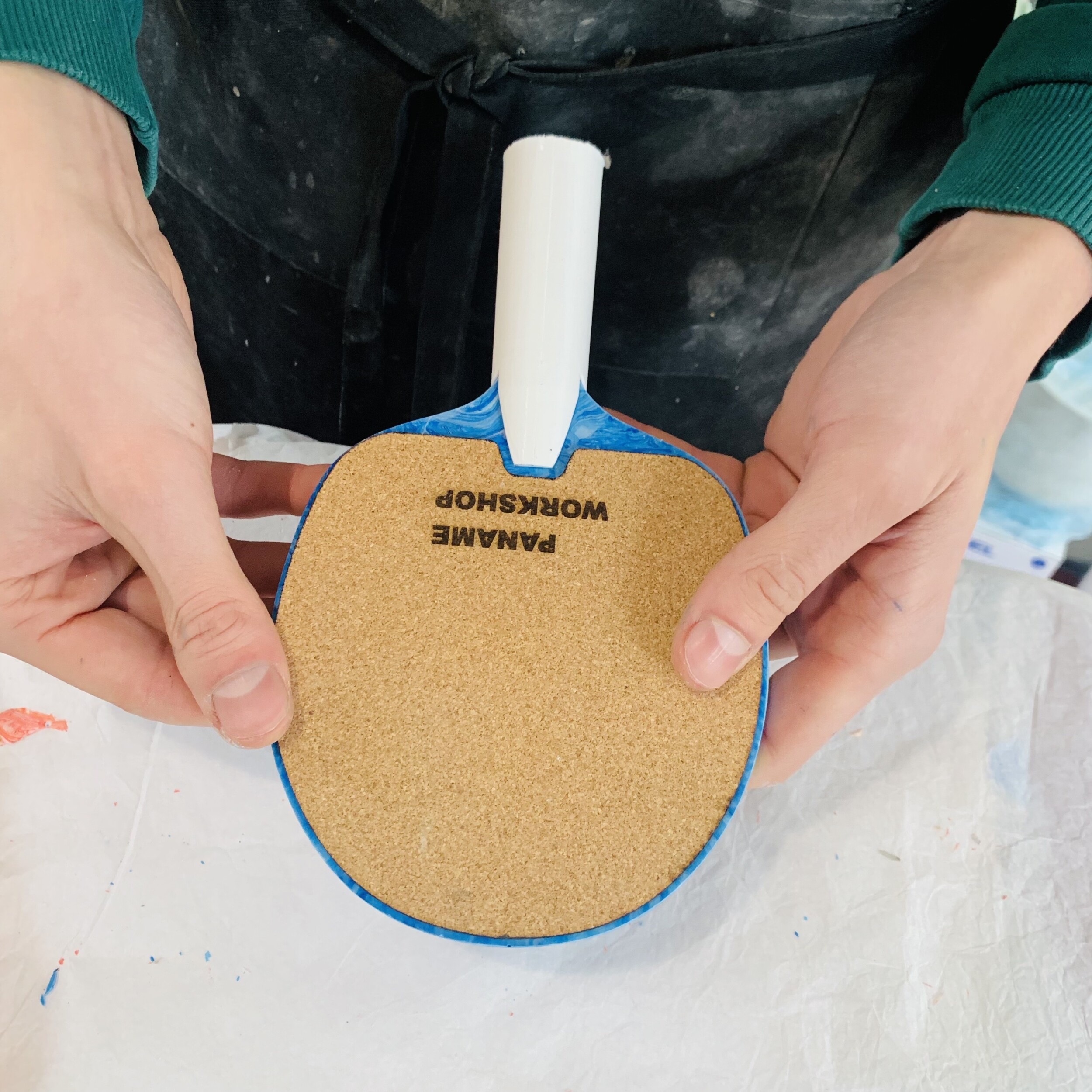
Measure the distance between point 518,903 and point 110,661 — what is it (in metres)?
0.34

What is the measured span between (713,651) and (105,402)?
0.40 meters

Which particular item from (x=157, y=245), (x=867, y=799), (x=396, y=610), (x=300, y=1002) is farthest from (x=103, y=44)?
(x=867, y=799)

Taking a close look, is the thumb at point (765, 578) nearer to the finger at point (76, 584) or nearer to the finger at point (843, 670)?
the finger at point (843, 670)

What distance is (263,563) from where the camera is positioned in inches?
28.4

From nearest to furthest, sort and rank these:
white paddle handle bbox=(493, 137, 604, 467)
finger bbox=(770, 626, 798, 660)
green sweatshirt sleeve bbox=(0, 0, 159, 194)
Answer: green sweatshirt sleeve bbox=(0, 0, 159, 194) → white paddle handle bbox=(493, 137, 604, 467) → finger bbox=(770, 626, 798, 660)

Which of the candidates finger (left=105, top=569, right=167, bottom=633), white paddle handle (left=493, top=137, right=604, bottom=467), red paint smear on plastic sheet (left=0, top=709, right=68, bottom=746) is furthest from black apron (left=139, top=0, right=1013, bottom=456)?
red paint smear on plastic sheet (left=0, top=709, right=68, bottom=746)

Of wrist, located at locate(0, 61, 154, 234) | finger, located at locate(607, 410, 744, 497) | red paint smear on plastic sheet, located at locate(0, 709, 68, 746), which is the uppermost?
wrist, located at locate(0, 61, 154, 234)

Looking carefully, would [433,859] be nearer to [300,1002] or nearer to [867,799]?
[300,1002]

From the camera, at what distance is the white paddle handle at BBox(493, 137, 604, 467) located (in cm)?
58

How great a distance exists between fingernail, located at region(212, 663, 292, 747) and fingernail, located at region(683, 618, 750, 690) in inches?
10.1

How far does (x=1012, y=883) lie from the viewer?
0.67 metres

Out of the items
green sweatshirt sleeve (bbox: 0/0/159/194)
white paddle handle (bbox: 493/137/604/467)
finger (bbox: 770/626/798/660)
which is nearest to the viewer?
green sweatshirt sleeve (bbox: 0/0/159/194)

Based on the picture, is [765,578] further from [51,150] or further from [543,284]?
[51,150]

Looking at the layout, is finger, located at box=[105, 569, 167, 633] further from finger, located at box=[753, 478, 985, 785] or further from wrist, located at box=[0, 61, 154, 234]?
finger, located at box=[753, 478, 985, 785]
